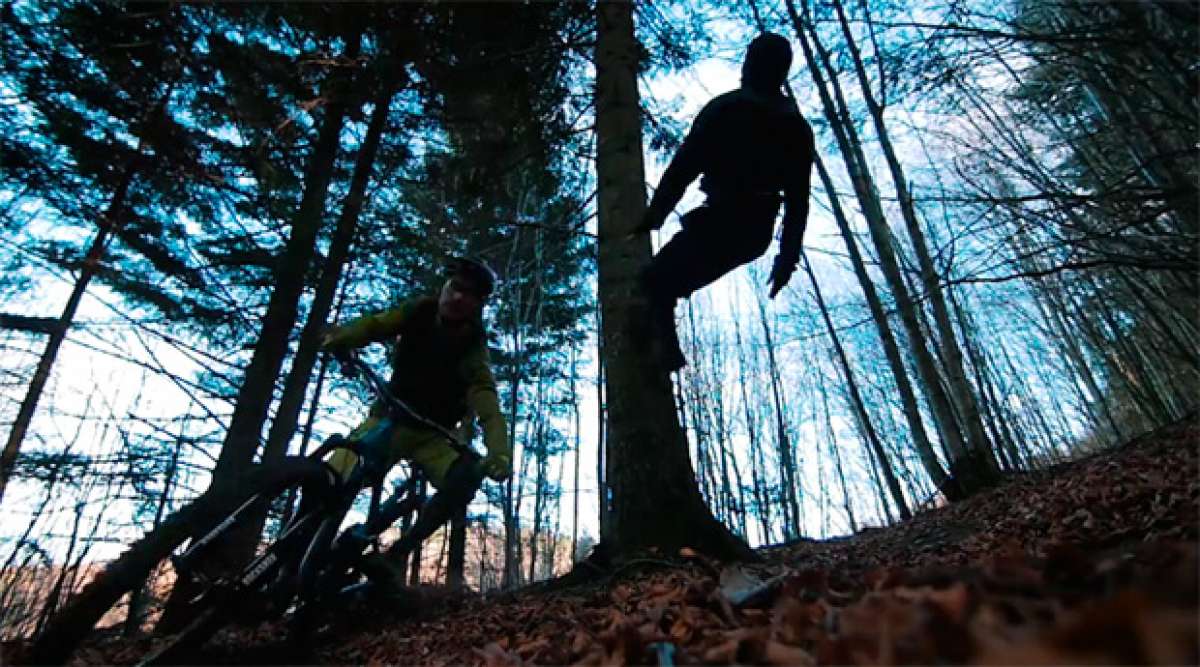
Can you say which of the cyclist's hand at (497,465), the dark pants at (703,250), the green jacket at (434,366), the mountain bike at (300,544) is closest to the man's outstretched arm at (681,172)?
the dark pants at (703,250)

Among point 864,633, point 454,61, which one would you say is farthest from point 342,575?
point 454,61

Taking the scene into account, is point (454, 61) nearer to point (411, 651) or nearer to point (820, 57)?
point (820, 57)

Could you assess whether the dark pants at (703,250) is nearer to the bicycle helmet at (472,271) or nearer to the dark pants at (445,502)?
the bicycle helmet at (472,271)

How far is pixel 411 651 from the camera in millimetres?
2215

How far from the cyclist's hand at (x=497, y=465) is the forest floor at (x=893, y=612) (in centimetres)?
61

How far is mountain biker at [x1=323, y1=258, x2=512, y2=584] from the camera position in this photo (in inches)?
119

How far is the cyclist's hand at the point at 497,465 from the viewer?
284 cm

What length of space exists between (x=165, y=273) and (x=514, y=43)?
18.1ft

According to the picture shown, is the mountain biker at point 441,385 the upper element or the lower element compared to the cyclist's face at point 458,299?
lower

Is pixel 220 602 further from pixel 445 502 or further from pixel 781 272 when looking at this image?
pixel 781 272

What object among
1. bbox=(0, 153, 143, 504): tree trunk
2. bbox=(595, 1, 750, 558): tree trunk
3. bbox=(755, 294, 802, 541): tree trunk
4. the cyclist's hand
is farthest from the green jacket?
bbox=(755, 294, 802, 541): tree trunk

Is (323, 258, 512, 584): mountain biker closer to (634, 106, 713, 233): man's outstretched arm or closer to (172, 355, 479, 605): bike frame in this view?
(172, 355, 479, 605): bike frame

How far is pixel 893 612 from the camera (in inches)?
28.4

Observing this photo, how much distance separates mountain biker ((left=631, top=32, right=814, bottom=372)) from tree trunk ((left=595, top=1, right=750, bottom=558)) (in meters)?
0.13
